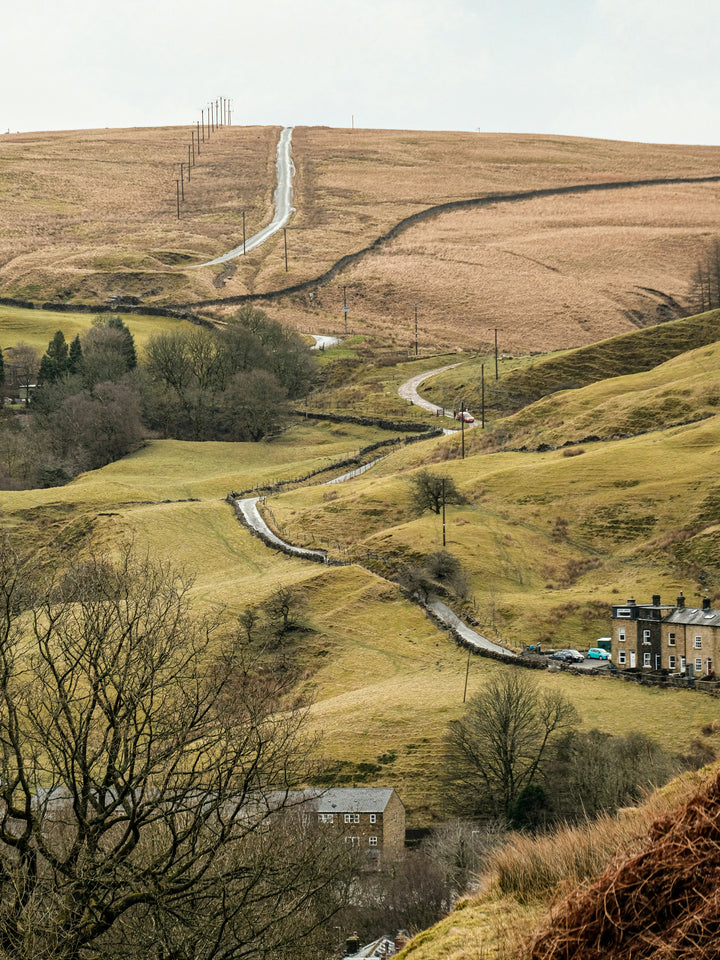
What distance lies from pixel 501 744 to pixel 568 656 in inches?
540

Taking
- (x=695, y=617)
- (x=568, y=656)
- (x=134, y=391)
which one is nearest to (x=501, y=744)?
(x=568, y=656)

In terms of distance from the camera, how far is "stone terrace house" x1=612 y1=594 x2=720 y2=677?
68125mm

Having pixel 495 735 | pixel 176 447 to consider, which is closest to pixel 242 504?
pixel 176 447

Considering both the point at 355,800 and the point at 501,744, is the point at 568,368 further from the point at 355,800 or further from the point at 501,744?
the point at 355,800

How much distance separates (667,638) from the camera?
69500 millimetres

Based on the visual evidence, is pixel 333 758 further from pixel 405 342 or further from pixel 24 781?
pixel 405 342

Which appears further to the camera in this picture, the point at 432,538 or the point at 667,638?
the point at 432,538

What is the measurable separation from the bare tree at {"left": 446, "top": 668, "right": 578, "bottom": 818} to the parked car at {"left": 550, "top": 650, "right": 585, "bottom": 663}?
858cm

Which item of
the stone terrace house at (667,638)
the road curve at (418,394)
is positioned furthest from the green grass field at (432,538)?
the road curve at (418,394)

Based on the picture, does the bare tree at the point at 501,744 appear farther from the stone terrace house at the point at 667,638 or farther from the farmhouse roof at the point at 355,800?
the stone terrace house at the point at 667,638

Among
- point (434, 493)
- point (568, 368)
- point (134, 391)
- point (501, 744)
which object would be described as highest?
point (568, 368)

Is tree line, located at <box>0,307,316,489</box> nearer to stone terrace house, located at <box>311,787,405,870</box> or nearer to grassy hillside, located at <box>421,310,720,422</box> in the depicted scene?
grassy hillside, located at <box>421,310,720,422</box>

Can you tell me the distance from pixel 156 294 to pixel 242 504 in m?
97.7

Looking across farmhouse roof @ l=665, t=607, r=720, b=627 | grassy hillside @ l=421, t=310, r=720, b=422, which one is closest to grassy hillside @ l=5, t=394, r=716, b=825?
farmhouse roof @ l=665, t=607, r=720, b=627
